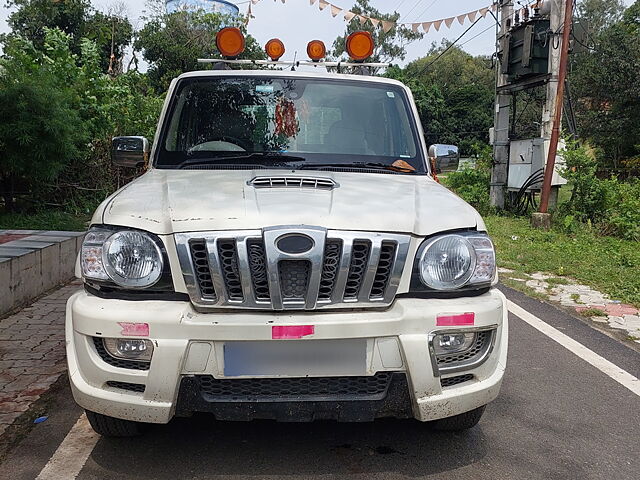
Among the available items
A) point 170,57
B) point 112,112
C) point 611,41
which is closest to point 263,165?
point 112,112

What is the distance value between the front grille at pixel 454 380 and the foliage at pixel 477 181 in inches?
550

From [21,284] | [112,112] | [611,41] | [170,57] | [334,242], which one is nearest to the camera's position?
[334,242]

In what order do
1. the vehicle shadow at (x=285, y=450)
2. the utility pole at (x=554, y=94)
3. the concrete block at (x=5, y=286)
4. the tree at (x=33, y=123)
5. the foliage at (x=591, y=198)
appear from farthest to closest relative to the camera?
the utility pole at (x=554, y=94) → the foliage at (x=591, y=198) → the tree at (x=33, y=123) → the concrete block at (x=5, y=286) → the vehicle shadow at (x=285, y=450)

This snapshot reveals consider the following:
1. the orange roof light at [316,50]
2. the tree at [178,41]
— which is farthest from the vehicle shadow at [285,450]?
the tree at [178,41]

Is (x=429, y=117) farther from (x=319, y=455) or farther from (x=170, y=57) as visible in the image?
(x=319, y=455)

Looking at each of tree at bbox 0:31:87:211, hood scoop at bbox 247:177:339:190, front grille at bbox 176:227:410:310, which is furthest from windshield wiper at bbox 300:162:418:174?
tree at bbox 0:31:87:211

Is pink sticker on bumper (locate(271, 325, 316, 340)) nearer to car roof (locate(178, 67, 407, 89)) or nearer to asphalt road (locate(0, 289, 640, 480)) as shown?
asphalt road (locate(0, 289, 640, 480))

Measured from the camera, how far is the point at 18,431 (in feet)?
11.5

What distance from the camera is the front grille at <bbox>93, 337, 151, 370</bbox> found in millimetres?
2807

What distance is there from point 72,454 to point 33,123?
622cm

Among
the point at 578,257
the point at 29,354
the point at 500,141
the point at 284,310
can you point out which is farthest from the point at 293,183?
the point at 500,141

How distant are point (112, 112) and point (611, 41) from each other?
2710 centimetres

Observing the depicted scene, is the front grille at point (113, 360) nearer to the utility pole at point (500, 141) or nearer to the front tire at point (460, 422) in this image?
the front tire at point (460, 422)

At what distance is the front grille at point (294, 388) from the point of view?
9.17 feet
